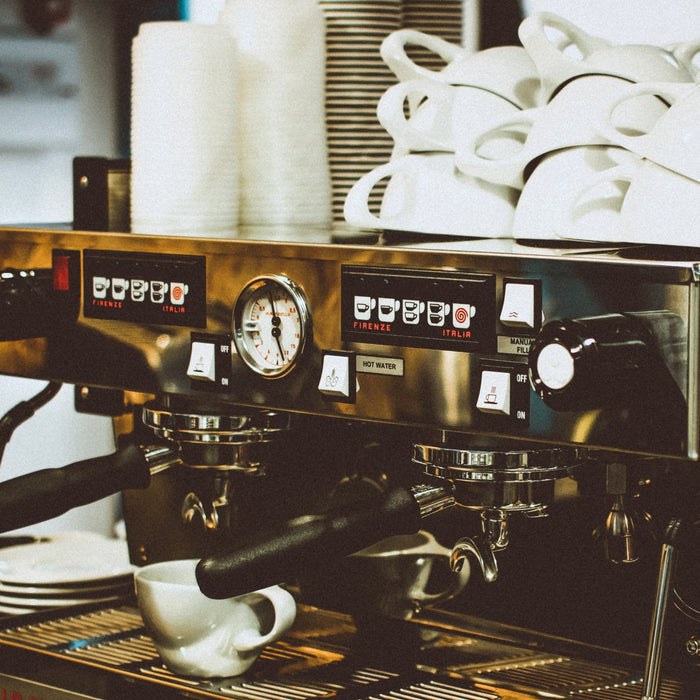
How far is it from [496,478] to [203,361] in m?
0.28

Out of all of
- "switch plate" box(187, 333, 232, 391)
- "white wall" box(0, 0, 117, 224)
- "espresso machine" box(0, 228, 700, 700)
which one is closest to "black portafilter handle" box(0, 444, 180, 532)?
"espresso machine" box(0, 228, 700, 700)

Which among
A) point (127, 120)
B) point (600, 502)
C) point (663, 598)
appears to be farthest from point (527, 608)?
point (127, 120)

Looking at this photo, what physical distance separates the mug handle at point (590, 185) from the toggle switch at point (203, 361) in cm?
32

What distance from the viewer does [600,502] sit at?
1055mm

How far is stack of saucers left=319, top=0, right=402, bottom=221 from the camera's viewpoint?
1262mm

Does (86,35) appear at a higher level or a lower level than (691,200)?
higher

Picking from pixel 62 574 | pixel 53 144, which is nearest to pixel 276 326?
pixel 62 574

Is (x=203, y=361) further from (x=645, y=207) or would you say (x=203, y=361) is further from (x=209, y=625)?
(x=645, y=207)

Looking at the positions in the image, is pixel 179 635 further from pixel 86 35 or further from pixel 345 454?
pixel 86 35

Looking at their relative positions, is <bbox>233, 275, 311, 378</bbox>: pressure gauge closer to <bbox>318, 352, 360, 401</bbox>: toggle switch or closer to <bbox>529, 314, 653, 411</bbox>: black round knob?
<bbox>318, 352, 360, 401</bbox>: toggle switch

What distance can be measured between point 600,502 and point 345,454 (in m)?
0.27

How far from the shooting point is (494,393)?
892 millimetres

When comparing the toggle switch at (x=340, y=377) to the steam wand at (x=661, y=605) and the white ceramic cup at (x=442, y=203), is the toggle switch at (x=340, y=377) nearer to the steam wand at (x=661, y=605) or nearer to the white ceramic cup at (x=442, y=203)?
the white ceramic cup at (x=442, y=203)

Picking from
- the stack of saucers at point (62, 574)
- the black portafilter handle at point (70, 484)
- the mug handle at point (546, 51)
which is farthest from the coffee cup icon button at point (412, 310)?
the stack of saucers at point (62, 574)
